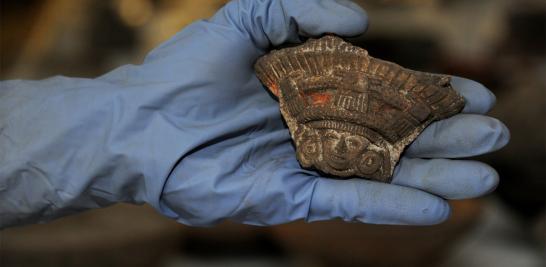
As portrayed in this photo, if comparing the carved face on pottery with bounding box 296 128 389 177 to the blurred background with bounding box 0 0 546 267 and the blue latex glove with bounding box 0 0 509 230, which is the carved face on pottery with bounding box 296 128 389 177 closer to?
the blue latex glove with bounding box 0 0 509 230

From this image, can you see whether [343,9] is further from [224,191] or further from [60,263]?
[60,263]

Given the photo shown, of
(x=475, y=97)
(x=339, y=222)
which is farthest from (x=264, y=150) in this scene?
(x=339, y=222)

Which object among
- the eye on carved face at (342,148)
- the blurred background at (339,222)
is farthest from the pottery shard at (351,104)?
the blurred background at (339,222)

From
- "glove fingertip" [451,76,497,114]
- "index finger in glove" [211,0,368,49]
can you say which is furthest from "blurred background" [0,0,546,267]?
"index finger in glove" [211,0,368,49]

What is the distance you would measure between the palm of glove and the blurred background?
101 cm

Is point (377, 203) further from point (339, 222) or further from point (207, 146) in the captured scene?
point (339, 222)

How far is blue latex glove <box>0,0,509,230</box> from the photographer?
59.1 inches

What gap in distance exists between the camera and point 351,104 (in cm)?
149

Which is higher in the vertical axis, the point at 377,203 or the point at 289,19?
the point at 289,19

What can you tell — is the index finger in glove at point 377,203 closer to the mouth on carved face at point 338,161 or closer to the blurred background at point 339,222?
the mouth on carved face at point 338,161

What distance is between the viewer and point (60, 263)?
2541 millimetres

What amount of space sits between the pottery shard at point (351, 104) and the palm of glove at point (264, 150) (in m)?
0.04

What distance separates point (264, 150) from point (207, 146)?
0.49ft

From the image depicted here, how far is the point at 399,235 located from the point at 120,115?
4.34 feet
